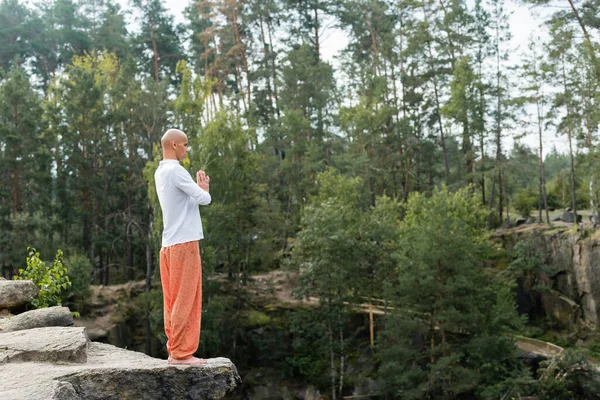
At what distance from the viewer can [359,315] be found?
2673 cm

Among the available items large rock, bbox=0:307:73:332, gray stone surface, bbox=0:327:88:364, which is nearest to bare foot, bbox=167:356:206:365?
gray stone surface, bbox=0:327:88:364

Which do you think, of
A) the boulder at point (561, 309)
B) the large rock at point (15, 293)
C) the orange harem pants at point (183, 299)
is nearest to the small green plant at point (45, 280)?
the large rock at point (15, 293)

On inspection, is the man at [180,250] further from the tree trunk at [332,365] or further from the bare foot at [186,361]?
the tree trunk at [332,365]

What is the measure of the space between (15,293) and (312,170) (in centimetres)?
2549

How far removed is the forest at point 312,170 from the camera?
23312 mm

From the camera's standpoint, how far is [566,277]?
2827 centimetres

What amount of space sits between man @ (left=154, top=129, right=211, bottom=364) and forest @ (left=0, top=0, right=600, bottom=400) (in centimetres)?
1714

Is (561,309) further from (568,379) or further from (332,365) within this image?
(332,365)

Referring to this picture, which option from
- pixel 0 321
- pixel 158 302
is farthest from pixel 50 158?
pixel 0 321

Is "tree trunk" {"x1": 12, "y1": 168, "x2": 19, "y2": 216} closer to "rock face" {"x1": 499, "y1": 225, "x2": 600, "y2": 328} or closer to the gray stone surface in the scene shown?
the gray stone surface

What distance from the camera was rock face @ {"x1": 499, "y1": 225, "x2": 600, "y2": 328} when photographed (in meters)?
26.2

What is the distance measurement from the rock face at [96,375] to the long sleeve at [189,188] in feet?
4.84

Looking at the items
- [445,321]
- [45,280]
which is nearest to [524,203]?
[445,321]

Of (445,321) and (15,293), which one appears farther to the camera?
(445,321)
